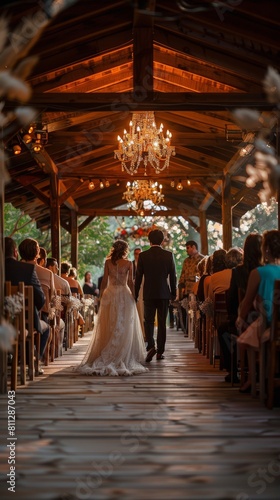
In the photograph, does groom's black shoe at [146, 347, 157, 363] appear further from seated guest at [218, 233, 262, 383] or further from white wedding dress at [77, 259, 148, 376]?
seated guest at [218, 233, 262, 383]

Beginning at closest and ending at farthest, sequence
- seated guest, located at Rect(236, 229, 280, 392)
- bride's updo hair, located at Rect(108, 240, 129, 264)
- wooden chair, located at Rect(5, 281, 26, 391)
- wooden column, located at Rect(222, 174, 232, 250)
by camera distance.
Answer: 1. seated guest, located at Rect(236, 229, 280, 392)
2. wooden chair, located at Rect(5, 281, 26, 391)
3. bride's updo hair, located at Rect(108, 240, 129, 264)
4. wooden column, located at Rect(222, 174, 232, 250)

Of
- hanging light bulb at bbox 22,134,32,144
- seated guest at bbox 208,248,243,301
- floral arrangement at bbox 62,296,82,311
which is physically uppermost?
hanging light bulb at bbox 22,134,32,144

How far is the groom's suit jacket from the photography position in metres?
9.36

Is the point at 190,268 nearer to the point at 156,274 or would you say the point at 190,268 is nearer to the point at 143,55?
the point at 156,274

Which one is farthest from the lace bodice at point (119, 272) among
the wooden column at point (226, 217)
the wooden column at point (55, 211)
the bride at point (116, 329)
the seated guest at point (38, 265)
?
the wooden column at point (55, 211)

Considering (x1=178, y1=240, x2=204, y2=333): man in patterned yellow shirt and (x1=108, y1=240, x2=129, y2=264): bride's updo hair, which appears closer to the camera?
(x1=108, y1=240, x2=129, y2=264): bride's updo hair

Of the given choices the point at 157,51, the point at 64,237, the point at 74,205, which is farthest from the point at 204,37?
the point at 64,237

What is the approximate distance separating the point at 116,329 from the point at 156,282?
99cm

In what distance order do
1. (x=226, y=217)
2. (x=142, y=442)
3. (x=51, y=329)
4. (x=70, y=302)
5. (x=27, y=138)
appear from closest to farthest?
(x=142, y=442) → (x=51, y=329) → (x=27, y=138) → (x=70, y=302) → (x=226, y=217)

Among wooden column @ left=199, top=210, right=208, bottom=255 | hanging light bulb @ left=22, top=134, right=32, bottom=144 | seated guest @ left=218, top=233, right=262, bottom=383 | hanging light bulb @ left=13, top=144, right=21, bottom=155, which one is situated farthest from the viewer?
wooden column @ left=199, top=210, right=208, bottom=255

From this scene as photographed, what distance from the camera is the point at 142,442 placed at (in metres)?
4.32

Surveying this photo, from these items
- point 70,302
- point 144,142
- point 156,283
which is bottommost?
point 70,302

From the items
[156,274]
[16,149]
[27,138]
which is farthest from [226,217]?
[156,274]

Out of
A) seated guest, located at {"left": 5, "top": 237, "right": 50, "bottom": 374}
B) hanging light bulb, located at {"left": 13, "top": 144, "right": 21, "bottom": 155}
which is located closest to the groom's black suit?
seated guest, located at {"left": 5, "top": 237, "right": 50, "bottom": 374}
